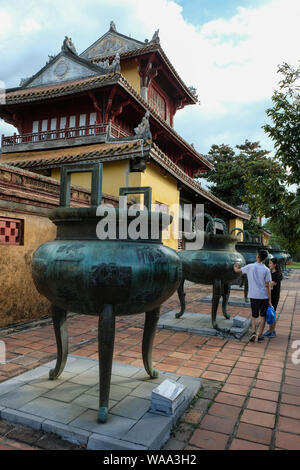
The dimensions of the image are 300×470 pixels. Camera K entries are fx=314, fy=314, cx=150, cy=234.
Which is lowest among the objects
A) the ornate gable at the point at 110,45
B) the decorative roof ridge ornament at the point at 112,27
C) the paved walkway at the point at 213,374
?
the paved walkway at the point at 213,374

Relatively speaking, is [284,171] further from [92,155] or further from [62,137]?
[62,137]

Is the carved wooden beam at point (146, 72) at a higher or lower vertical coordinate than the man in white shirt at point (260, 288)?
higher

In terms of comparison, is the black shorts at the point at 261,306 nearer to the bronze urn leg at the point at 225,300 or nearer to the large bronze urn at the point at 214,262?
the large bronze urn at the point at 214,262

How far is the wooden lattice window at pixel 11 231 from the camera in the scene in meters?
4.62

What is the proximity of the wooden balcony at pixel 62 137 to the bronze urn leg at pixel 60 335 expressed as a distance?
7651 millimetres

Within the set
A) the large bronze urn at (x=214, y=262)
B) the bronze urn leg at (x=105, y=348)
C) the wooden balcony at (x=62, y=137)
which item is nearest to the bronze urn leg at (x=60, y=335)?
the bronze urn leg at (x=105, y=348)

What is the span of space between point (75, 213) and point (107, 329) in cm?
85

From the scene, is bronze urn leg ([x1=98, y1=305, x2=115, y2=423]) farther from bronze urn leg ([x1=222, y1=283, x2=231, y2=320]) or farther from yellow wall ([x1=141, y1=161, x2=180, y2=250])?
yellow wall ([x1=141, y1=161, x2=180, y2=250])

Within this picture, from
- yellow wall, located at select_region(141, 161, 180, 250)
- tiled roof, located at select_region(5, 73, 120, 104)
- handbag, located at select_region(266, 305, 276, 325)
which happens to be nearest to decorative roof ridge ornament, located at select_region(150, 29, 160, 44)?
tiled roof, located at select_region(5, 73, 120, 104)

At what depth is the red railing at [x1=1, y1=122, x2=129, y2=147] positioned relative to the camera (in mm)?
9645

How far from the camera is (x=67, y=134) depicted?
1058 cm

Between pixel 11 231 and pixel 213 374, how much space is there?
3.49 meters

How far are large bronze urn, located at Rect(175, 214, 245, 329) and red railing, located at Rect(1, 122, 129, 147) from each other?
5923 mm
